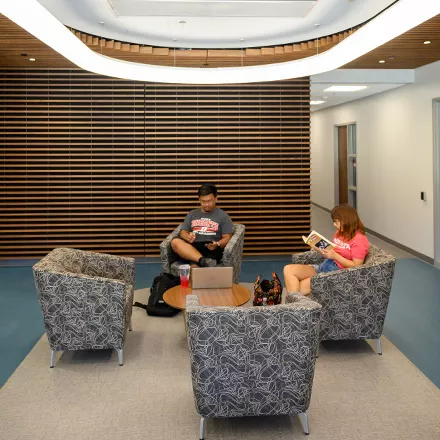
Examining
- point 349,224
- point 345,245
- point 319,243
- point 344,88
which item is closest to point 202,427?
point 319,243

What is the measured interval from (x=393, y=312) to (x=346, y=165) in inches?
280

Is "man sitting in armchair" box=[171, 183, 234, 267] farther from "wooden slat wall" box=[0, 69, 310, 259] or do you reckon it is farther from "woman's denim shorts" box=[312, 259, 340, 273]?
"wooden slat wall" box=[0, 69, 310, 259]

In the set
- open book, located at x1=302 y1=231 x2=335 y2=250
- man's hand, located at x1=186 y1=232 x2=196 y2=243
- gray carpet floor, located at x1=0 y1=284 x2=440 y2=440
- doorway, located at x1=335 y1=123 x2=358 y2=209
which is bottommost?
gray carpet floor, located at x1=0 y1=284 x2=440 y2=440

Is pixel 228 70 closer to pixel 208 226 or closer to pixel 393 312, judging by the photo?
pixel 208 226

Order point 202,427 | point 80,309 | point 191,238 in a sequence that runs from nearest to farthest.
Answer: point 202,427 < point 80,309 < point 191,238

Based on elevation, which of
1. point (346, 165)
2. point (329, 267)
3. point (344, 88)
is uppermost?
point (344, 88)

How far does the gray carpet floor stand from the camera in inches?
140

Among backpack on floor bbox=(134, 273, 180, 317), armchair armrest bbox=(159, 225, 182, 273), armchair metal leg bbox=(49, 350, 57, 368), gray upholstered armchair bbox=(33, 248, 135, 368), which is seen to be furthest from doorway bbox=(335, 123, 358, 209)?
armchair metal leg bbox=(49, 350, 57, 368)

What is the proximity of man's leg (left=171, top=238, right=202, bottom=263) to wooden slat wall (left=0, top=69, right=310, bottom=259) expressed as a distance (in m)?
2.33

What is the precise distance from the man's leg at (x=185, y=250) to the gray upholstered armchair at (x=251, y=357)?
126 inches

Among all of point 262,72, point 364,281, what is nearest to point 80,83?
point 262,72

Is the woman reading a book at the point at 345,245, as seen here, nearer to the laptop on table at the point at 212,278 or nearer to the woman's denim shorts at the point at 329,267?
the woman's denim shorts at the point at 329,267

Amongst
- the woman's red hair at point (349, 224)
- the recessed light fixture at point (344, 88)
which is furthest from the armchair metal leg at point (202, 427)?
the recessed light fixture at point (344, 88)

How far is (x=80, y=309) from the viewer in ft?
14.9
